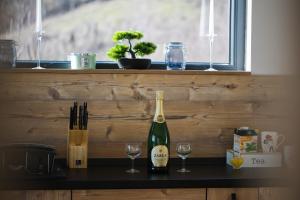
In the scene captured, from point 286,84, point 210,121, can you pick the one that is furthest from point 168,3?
point 286,84

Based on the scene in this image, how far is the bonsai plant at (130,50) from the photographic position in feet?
6.96

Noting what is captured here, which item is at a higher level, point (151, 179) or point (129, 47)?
point (129, 47)

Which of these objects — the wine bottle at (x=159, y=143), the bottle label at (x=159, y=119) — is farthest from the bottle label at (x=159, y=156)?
the bottle label at (x=159, y=119)

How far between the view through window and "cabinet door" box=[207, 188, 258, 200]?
81 centimetres

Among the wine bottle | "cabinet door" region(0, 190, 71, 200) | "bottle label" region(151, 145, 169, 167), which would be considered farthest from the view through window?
"cabinet door" region(0, 190, 71, 200)

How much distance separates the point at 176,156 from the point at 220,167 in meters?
0.22

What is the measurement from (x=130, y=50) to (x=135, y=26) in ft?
0.58

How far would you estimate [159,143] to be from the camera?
6.46 ft

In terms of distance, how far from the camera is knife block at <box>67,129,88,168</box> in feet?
6.33

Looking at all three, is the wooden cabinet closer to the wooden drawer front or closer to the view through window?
the wooden drawer front

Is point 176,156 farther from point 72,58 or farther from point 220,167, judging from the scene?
point 72,58

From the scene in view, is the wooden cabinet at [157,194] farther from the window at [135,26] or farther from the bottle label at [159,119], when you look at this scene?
the window at [135,26]

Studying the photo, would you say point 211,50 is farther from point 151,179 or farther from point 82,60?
point 151,179

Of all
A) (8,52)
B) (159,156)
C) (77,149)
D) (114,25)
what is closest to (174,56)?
(114,25)
